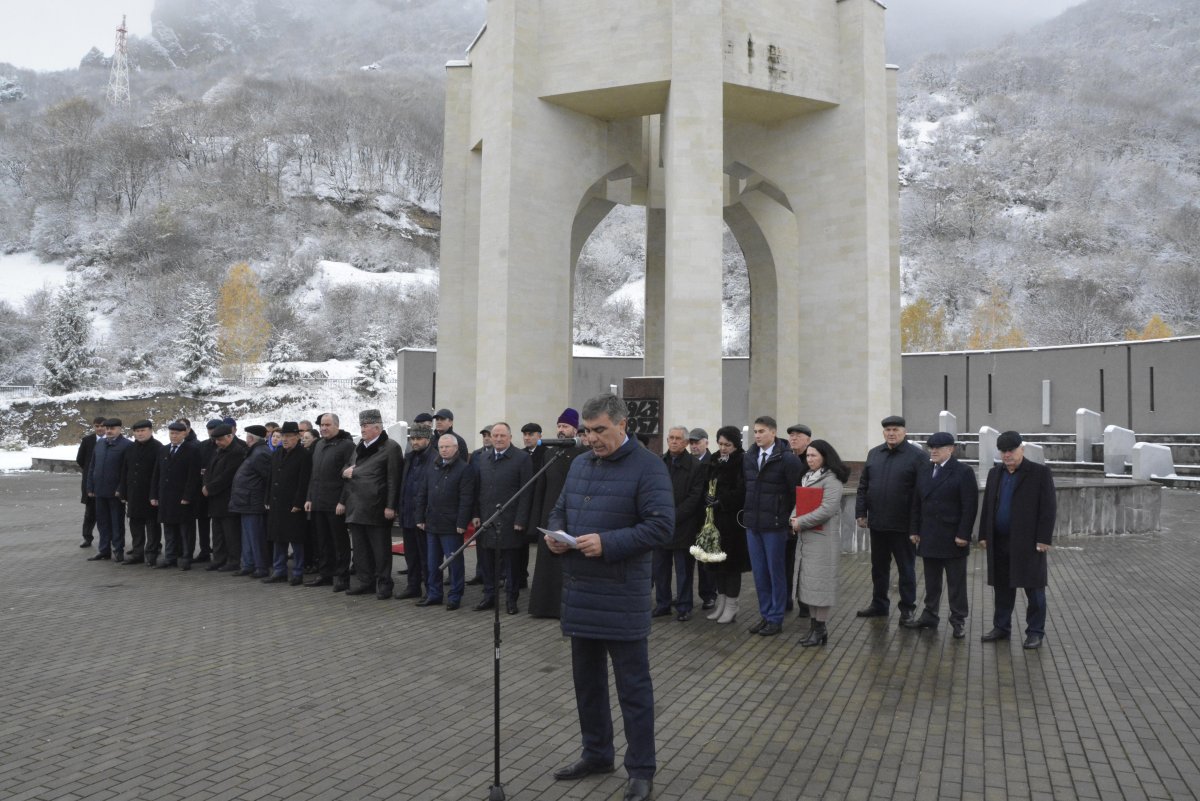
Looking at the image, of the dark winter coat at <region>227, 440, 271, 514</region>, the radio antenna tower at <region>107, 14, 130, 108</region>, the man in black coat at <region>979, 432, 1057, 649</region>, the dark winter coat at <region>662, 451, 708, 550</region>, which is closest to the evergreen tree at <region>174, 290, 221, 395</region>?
the dark winter coat at <region>227, 440, 271, 514</region>

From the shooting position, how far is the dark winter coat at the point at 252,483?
9.71 m

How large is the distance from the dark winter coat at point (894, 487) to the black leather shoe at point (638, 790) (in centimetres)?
440

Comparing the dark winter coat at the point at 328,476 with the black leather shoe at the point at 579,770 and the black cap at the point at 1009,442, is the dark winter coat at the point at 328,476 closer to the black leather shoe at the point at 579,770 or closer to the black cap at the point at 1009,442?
the black leather shoe at the point at 579,770

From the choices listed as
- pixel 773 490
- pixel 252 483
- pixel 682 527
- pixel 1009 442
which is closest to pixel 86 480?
pixel 252 483

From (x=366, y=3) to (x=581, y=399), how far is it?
163m

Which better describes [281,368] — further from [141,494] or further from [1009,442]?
[1009,442]

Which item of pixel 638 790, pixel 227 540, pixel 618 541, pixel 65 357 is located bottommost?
pixel 638 790

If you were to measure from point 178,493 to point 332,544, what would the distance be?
251 centimetres

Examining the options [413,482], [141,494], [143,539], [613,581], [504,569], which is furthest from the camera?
[143,539]

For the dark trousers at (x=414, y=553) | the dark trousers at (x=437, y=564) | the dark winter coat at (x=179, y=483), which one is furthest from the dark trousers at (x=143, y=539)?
the dark trousers at (x=437, y=564)

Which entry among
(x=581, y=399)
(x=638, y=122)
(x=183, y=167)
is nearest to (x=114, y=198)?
(x=183, y=167)

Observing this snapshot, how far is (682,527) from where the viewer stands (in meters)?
7.68

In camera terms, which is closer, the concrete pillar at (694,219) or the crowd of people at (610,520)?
the crowd of people at (610,520)

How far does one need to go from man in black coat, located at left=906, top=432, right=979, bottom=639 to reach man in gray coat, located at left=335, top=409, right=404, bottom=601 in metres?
5.00
